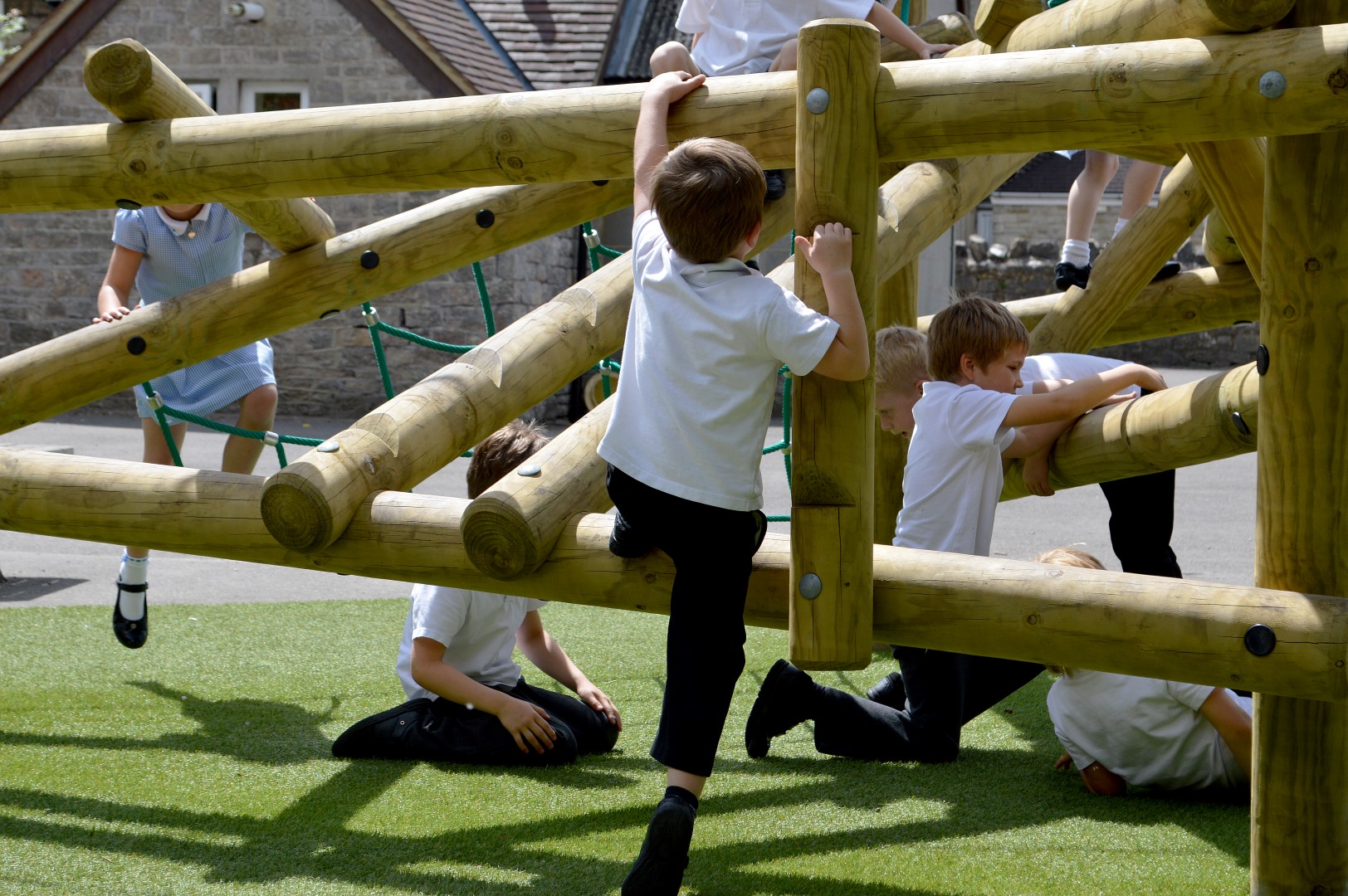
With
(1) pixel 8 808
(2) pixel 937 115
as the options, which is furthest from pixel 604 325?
(1) pixel 8 808

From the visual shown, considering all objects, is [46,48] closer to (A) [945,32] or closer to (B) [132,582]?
(B) [132,582]

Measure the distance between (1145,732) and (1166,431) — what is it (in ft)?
2.42

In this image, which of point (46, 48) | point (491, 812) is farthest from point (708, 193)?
point (46, 48)

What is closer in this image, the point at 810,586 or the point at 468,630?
the point at 810,586

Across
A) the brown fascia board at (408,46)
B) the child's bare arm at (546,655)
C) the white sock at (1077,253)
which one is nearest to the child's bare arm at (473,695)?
the child's bare arm at (546,655)

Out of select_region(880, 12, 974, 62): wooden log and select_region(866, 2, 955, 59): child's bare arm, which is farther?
select_region(880, 12, 974, 62): wooden log

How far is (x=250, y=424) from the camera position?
196 inches

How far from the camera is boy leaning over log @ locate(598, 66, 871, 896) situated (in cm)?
237

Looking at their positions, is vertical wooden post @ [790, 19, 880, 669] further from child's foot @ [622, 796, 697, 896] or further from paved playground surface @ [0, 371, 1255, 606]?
paved playground surface @ [0, 371, 1255, 606]

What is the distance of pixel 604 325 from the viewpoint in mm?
3281

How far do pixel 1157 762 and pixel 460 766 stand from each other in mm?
1735

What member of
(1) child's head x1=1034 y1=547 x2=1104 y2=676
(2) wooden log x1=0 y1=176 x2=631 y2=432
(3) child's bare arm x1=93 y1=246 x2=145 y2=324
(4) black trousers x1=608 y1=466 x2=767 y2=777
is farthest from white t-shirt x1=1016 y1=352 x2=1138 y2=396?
(3) child's bare arm x1=93 y1=246 x2=145 y2=324

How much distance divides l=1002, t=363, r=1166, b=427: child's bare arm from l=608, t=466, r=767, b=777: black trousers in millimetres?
931

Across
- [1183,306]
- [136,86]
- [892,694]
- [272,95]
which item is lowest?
[892,694]
